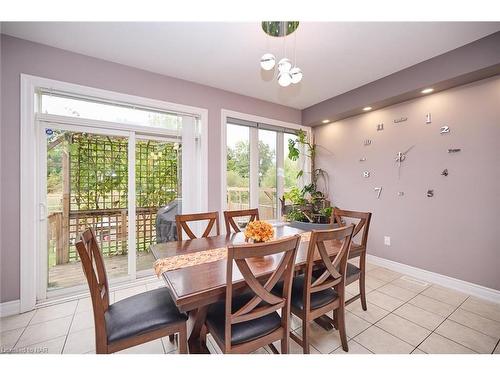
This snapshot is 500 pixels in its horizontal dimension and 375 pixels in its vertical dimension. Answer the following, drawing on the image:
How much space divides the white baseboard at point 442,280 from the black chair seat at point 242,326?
8.71 ft

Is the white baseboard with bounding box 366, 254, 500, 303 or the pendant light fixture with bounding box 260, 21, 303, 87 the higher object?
the pendant light fixture with bounding box 260, 21, 303, 87

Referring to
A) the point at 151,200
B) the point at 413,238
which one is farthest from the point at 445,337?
the point at 151,200

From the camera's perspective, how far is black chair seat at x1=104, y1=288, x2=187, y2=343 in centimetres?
124

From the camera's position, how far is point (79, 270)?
2.65 m

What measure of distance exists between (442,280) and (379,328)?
151 cm

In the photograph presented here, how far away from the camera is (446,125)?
2.73 meters

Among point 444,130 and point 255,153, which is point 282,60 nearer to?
point 255,153

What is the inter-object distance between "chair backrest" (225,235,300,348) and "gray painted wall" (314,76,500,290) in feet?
8.66

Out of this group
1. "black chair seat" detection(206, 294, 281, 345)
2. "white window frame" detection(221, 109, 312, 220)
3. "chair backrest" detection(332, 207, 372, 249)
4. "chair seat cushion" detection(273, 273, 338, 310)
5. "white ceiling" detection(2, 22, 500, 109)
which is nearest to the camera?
"black chair seat" detection(206, 294, 281, 345)

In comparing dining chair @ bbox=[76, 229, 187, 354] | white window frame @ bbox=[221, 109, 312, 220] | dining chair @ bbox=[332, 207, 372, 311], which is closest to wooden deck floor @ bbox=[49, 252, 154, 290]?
white window frame @ bbox=[221, 109, 312, 220]

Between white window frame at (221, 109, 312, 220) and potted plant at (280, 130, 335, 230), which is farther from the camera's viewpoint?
potted plant at (280, 130, 335, 230)

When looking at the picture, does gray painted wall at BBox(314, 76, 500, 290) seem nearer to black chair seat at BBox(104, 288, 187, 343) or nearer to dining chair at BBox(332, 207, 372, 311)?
dining chair at BBox(332, 207, 372, 311)

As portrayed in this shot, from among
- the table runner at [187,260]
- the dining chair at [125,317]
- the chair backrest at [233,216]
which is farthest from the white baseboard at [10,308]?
the chair backrest at [233,216]

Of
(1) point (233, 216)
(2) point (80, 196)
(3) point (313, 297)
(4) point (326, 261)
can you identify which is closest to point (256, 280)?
(4) point (326, 261)
